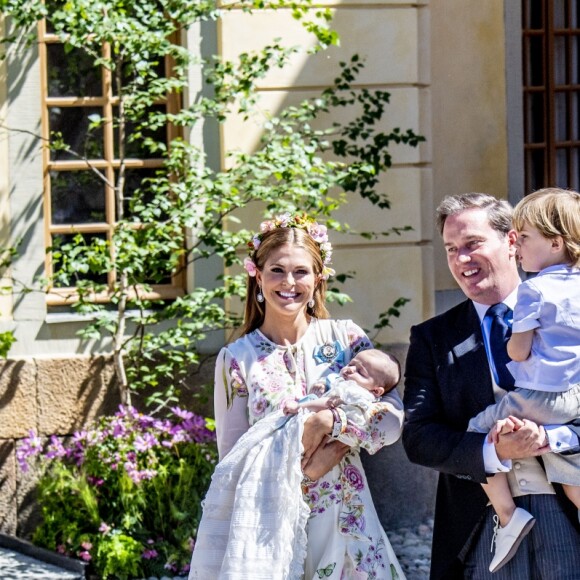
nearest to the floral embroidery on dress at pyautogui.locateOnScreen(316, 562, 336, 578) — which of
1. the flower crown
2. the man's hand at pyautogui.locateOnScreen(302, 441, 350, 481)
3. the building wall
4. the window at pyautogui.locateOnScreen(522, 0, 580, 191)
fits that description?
the man's hand at pyautogui.locateOnScreen(302, 441, 350, 481)

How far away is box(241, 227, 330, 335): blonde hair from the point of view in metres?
3.99

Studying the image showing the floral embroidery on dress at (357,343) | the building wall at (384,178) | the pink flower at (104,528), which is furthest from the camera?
the building wall at (384,178)

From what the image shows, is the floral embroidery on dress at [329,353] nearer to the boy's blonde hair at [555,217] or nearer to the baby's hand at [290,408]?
the baby's hand at [290,408]

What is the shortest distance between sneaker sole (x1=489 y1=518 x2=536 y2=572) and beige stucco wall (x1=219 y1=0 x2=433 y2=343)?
11.9 ft

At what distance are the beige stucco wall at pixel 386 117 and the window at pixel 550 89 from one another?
1410 millimetres

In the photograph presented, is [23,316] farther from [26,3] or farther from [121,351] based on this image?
[26,3]

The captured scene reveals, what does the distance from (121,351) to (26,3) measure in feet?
6.40

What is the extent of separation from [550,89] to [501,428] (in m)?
5.47

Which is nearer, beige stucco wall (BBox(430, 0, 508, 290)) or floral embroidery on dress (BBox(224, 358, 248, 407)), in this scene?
floral embroidery on dress (BBox(224, 358, 248, 407))

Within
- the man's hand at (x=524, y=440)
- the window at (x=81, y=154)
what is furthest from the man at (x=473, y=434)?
the window at (x=81, y=154)

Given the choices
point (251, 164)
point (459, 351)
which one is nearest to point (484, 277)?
point (459, 351)

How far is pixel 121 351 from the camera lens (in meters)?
6.69

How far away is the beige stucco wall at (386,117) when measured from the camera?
6.92 m

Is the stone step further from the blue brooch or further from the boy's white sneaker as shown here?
the boy's white sneaker
